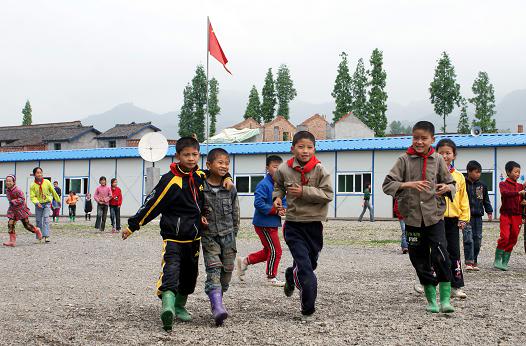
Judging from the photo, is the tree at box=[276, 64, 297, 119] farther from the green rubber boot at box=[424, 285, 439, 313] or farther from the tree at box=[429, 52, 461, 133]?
the green rubber boot at box=[424, 285, 439, 313]

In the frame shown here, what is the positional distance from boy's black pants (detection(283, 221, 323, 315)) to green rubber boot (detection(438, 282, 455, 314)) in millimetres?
1279

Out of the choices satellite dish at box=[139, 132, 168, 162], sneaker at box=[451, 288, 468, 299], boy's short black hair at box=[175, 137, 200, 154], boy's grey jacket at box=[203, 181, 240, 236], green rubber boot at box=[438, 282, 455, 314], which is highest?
satellite dish at box=[139, 132, 168, 162]

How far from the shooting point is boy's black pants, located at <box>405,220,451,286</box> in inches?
243

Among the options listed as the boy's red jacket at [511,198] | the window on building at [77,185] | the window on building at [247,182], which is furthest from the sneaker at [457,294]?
the window on building at [77,185]

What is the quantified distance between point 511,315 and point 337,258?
6457mm

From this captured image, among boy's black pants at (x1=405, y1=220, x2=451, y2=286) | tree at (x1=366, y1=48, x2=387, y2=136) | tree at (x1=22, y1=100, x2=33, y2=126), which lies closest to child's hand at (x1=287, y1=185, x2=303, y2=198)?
boy's black pants at (x1=405, y1=220, x2=451, y2=286)

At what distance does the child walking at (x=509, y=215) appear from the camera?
10250mm

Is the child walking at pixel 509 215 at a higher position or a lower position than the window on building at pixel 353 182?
lower

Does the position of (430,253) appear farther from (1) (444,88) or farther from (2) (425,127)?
(1) (444,88)

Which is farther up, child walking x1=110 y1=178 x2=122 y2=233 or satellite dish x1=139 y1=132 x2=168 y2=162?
satellite dish x1=139 y1=132 x2=168 y2=162

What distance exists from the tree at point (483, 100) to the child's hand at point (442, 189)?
210 feet

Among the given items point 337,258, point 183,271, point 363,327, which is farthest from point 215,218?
point 337,258

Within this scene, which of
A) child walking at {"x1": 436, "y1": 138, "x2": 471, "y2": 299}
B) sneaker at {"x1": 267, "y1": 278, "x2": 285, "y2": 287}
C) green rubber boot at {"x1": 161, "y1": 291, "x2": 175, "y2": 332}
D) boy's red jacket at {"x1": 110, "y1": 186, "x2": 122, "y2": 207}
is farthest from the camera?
boy's red jacket at {"x1": 110, "y1": 186, "x2": 122, "y2": 207}

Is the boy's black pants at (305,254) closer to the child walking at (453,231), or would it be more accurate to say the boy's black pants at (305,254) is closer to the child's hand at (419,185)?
the child's hand at (419,185)
